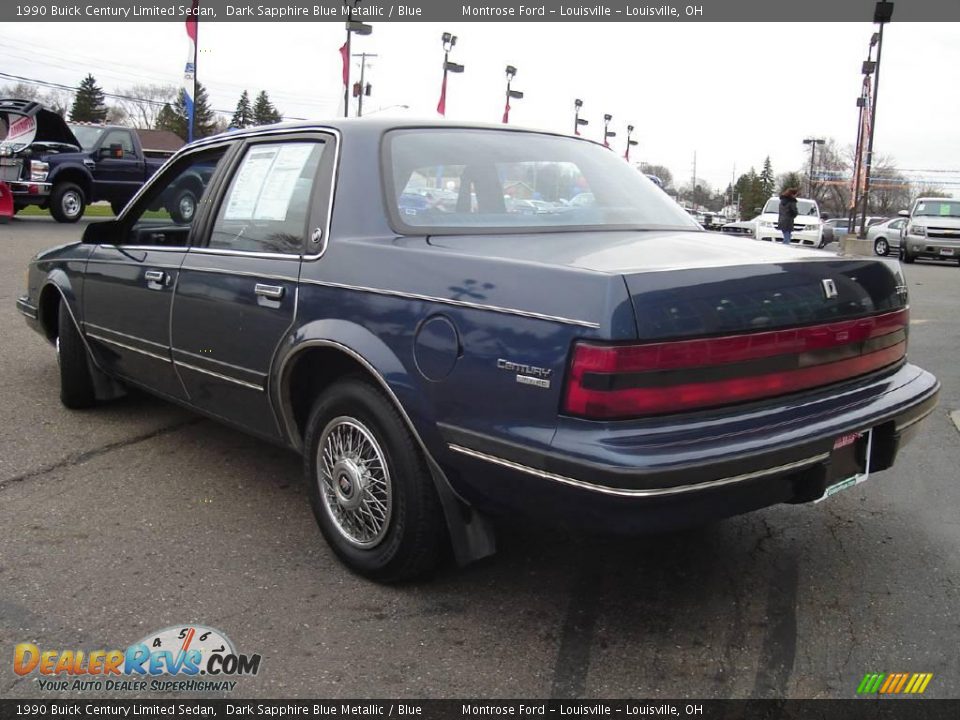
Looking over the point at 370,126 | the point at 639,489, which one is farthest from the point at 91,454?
the point at 639,489

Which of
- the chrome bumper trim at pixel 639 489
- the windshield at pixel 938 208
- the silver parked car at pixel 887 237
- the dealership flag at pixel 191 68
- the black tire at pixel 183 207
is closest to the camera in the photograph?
the chrome bumper trim at pixel 639 489

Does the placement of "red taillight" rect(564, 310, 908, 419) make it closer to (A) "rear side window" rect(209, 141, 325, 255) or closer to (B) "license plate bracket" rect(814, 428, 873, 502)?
(B) "license plate bracket" rect(814, 428, 873, 502)

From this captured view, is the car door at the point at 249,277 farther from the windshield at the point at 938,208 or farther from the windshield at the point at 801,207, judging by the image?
the windshield at the point at 801,207

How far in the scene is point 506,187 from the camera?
3396 mm

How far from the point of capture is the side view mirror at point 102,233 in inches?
181

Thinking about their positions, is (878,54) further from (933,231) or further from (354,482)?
(354,482)

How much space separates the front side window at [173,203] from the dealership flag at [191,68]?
1674 centimetres

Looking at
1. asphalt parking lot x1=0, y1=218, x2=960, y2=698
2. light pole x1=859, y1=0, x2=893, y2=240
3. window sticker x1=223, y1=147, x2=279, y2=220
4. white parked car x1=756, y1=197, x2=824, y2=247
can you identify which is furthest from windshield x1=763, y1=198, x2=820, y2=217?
window sticker x1=223, y1=147, x2=279, y2=220

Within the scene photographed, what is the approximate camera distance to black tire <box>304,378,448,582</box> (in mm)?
2783

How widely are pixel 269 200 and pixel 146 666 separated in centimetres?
186

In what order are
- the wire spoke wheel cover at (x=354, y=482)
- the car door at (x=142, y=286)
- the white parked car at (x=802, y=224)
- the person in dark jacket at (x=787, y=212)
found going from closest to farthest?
the wire spoke wheel cover at (x=354, y=482), the car door at (x=142, y=286), the person in dark jacket at (x=787, y=212), the white parked car at (x=802, y=224)

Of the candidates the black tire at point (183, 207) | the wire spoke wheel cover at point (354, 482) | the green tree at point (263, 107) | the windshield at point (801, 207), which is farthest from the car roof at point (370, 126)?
the green tree at point (263, 107)

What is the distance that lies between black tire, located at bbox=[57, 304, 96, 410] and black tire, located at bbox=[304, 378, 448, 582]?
2280 millimetres

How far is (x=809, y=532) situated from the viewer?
3531 mm
